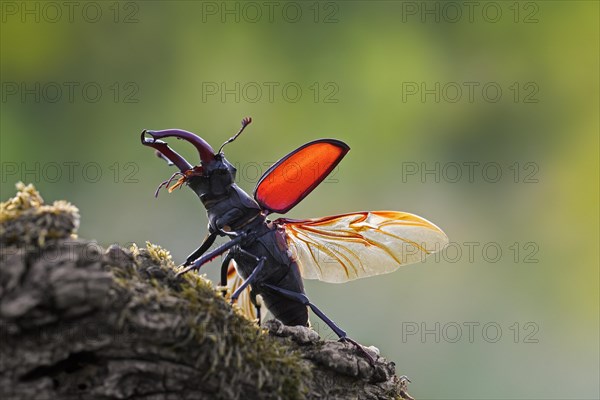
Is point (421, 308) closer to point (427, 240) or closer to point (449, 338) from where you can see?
point (449, 338)

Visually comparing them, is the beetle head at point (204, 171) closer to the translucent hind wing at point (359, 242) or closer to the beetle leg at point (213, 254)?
the beetle leg at point (213, 254)

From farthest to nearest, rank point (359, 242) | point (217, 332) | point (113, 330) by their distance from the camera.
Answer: point (359, 242) < point (217, 332) < point (113, 330)

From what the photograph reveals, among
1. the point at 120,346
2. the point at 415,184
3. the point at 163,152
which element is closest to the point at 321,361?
the point at 120,346

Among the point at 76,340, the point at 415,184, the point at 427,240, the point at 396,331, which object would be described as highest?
the point at 415,184

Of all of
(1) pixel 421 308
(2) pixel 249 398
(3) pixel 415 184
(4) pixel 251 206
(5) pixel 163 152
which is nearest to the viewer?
(2) pixel 249 398

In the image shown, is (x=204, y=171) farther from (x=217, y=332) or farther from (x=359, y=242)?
(x=217, y=332)

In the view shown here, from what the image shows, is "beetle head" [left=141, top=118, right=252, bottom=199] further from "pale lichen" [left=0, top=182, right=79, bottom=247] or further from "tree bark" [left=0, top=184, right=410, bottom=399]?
"pale lichen" [left=0, top=182, right=79, bottom=247]

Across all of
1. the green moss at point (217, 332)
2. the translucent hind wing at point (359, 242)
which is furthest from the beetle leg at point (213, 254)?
the translucent hind wing at point (359, 242)

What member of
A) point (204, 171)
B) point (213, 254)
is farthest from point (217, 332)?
point (204, 171)

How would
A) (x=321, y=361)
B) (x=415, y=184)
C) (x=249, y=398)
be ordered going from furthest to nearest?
(x=415, y=184)
(x=321, y=361)
(x=249, y=398)
